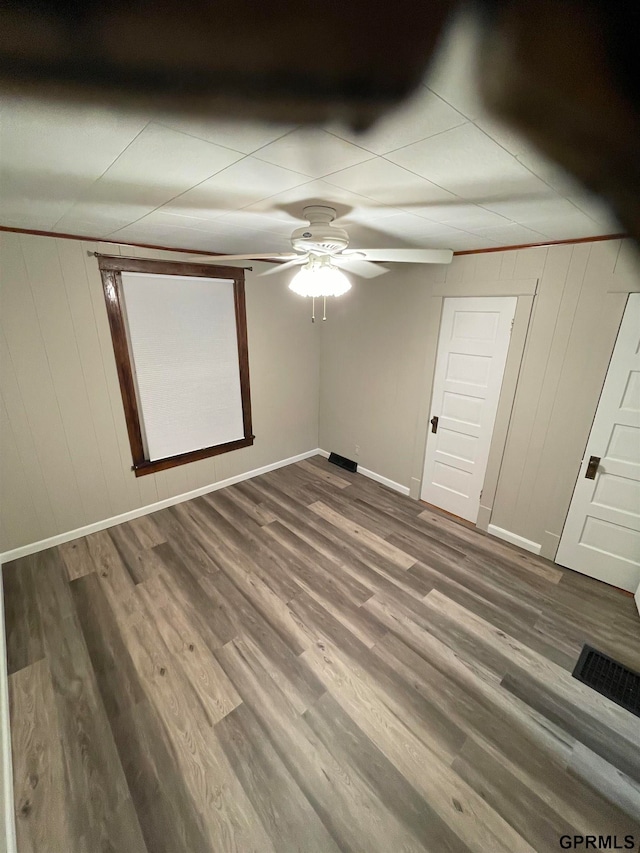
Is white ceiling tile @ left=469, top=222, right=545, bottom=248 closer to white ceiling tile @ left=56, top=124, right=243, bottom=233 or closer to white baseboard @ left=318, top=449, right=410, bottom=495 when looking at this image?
white ceiling tile @ left=56, top=124, right=243, bottom=233

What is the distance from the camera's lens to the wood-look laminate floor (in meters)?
1.34

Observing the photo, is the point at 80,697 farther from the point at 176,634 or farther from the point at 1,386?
the point at 1,386

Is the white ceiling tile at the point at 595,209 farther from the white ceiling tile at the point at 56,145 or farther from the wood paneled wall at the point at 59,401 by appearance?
the wood paneled wall at the point at 59,401

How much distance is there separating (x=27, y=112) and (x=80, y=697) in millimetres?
2453

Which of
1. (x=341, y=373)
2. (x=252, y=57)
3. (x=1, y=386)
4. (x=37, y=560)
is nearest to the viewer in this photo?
(x=252, y=57)

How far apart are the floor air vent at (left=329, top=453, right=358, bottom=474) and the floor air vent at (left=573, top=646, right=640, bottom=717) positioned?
8.72 ft

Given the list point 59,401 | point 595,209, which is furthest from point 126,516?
point 595,209

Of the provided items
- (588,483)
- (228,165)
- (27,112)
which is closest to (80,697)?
(27,112)

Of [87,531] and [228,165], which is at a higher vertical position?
[228,165]

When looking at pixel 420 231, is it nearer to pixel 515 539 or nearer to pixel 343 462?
pixel 515 539

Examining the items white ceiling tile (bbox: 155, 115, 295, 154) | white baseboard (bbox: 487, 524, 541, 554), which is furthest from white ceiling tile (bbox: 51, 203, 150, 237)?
white baseboard (bbox: 487, 524, 541, 554)

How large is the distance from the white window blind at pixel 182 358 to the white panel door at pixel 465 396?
6.95ft

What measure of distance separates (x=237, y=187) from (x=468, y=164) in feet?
3.00

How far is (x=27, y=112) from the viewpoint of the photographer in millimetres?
855
